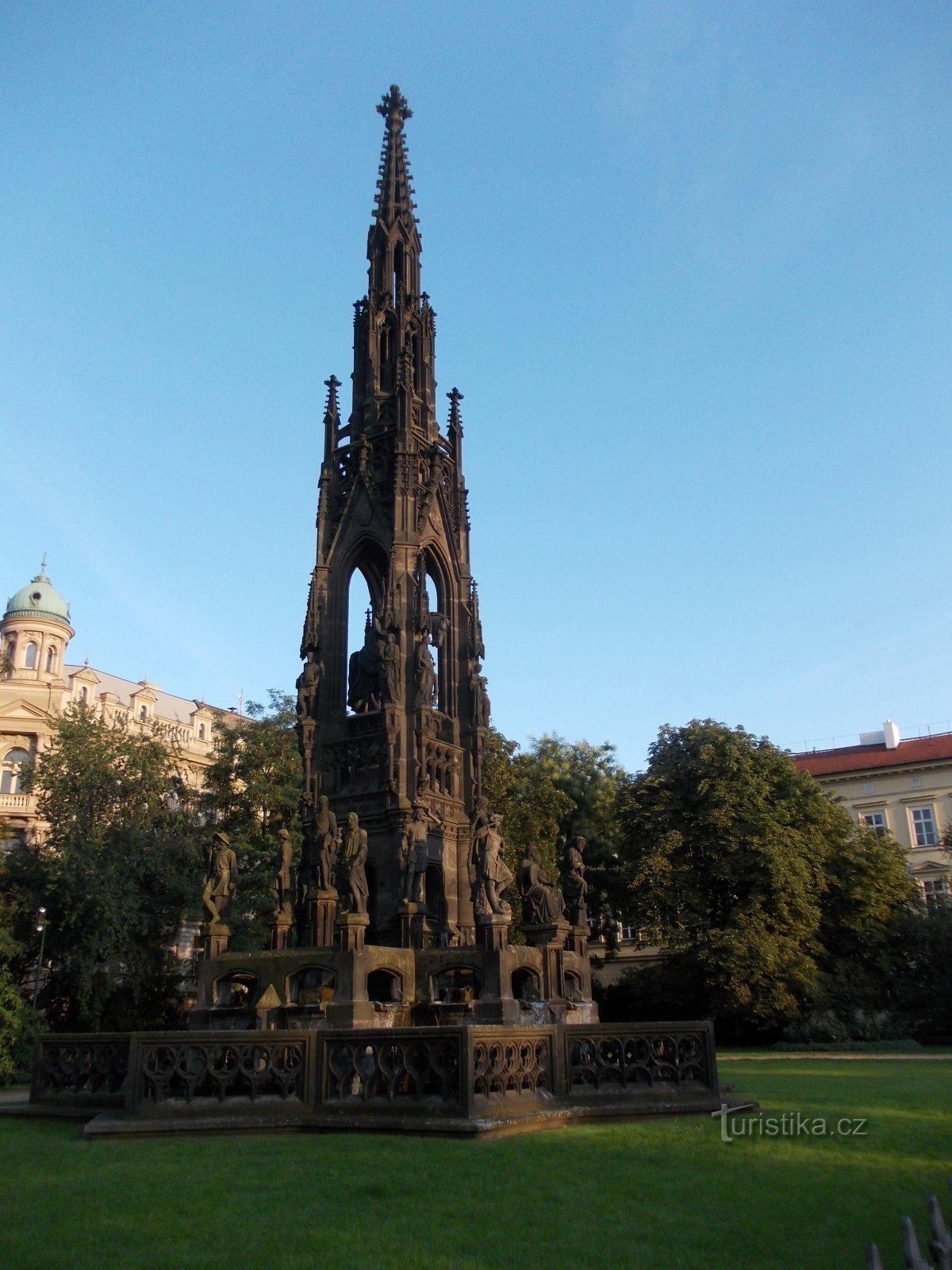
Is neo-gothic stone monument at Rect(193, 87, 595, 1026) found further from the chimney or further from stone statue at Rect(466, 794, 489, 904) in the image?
the chimney

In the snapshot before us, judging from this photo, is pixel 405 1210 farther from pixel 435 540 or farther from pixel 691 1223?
pixel 435 540

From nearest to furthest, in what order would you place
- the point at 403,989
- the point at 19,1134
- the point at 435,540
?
the point at 19,1134, the point at 403,989, the point at 435,540

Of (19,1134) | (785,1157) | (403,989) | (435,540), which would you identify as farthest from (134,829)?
(785,1157)

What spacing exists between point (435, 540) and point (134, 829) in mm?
19010

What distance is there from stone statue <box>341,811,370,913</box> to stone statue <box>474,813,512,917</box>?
1889mm

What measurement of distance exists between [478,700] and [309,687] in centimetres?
347

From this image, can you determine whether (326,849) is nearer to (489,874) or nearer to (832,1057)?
(489,874)

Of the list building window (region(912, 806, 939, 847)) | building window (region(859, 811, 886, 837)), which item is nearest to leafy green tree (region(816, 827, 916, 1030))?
building window (region(912, 806, 939, 847))

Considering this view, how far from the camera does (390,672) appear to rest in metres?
20.1

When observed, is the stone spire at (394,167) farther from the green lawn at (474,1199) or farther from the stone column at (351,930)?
the green lawn at (474,1199)

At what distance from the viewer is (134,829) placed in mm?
35625

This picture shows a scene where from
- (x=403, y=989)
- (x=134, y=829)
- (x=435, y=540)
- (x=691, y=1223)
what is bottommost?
(x=691, y=1223)

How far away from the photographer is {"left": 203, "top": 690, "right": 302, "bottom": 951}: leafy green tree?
37031 millimetres

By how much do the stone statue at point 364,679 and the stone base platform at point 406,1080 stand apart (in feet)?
29.6
